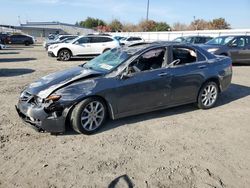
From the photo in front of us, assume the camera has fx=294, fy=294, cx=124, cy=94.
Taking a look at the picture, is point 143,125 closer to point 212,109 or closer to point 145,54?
point 145,54

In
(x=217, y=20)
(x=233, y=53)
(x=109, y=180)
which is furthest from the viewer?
(x=217, y=20)

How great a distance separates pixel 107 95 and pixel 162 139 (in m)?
1.22

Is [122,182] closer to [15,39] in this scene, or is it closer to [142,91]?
[142,91]

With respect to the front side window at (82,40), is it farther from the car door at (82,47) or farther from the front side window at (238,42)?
the front side window at (238,42)

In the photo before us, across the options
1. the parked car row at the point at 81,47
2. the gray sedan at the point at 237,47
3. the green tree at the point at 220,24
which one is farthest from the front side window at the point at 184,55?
the green tree at the point at 220,24

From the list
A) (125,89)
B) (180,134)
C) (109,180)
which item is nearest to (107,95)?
(125,89)

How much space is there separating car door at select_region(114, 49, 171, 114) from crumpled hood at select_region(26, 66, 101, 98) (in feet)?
1.91

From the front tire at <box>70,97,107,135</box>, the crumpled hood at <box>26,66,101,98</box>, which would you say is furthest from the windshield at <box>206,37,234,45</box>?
the front tire at <box>70,97,107,135</box>

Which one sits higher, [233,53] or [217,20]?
[217,20]

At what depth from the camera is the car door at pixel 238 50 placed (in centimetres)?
1520

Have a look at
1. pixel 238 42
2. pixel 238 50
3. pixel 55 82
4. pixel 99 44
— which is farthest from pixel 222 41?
pixel 55 82

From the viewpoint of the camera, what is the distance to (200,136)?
17.0 ft

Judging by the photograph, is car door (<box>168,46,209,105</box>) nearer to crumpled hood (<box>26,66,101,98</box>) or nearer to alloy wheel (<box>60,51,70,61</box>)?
crumpled hood (<box>26,66,101,98</box>)

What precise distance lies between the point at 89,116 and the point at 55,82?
2.85ft
